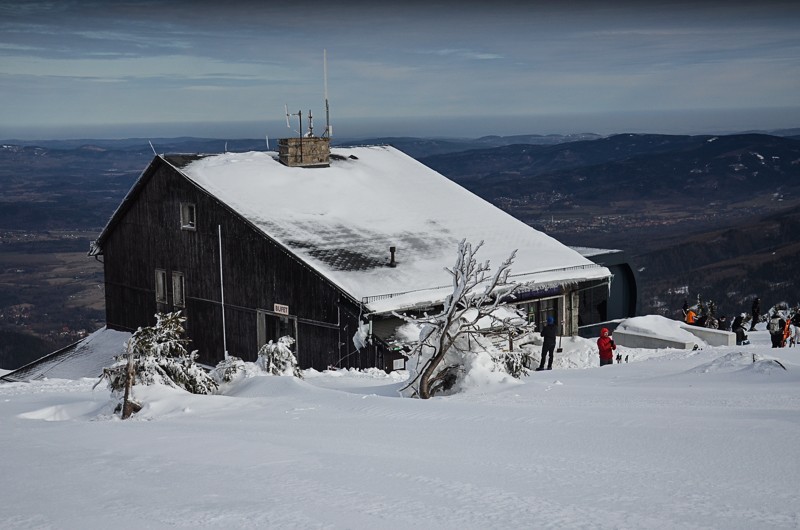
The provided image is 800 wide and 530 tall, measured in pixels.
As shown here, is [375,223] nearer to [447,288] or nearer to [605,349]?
[447,288]

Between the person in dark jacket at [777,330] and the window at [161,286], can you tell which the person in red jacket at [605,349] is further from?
the window at [161,286]

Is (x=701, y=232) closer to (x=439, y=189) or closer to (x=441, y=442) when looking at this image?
(x=439, y=189)

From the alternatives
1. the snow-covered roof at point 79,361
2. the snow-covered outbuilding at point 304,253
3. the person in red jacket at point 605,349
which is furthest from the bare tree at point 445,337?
the snow-covered roof at point 79,361

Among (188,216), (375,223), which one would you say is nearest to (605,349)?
(375,223)

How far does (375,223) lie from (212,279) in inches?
182

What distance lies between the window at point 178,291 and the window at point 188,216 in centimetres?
149

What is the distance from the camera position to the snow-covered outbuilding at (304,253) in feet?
68.6

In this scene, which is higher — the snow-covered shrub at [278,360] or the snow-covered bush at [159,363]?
the snow-covered bush at [159,363]

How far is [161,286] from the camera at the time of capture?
1040 inches

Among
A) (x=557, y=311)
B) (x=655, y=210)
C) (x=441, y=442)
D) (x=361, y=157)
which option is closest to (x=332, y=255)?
(x=557, y=311)

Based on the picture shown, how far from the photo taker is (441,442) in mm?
7934

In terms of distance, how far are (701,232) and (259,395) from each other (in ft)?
506

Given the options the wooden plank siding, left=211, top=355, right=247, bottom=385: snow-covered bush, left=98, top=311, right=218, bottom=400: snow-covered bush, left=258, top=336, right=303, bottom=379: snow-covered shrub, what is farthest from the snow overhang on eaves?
left=98, top=311, right=218, bottom=400: snow-covered bush

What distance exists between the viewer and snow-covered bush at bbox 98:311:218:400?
1096cm
